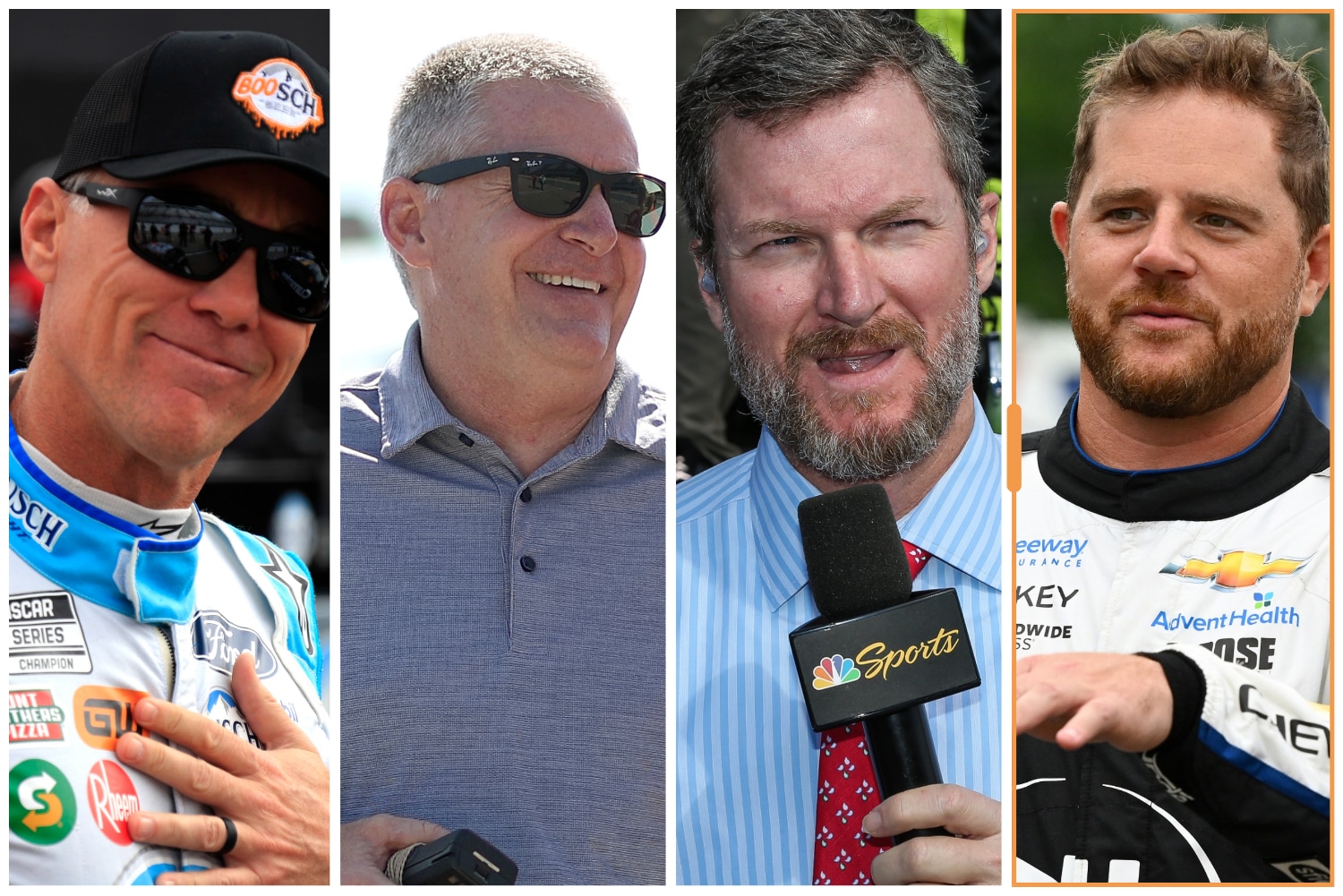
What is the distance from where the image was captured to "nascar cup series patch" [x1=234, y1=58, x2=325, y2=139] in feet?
10.8

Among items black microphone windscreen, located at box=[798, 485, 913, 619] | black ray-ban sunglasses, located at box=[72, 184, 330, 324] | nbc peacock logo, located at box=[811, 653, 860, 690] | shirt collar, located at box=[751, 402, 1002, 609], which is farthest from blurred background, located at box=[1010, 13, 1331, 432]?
black ray-ban sunglasses, located at box=[72, 184, 330, 324]

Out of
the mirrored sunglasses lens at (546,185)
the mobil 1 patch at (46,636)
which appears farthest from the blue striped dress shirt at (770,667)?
the mobil 1 patch at (46,636)

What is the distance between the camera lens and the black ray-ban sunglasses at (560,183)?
3406 millimetres

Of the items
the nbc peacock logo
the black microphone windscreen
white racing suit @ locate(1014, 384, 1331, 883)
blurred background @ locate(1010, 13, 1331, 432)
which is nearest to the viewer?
the nbc peacock logo

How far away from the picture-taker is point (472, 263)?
3459 millimetres

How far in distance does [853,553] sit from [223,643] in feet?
5.35

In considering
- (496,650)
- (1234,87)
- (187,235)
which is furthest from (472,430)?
(1234,87)

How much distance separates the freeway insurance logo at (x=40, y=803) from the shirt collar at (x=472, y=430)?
1116 millimetres

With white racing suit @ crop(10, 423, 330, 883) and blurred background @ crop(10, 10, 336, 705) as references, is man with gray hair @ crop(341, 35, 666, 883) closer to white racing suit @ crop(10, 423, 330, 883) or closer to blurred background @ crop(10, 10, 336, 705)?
blurred background @ crop(10, 10, 336, 705)

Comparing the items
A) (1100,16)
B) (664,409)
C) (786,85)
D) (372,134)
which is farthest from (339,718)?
(1100,16)

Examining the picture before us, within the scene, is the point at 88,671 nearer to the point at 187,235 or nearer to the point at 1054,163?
the point at 187,235

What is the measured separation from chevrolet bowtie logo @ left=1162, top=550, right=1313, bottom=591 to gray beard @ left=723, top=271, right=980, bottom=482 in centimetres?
72

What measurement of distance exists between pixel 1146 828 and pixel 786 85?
7.12 feet

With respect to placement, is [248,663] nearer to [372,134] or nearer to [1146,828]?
[372,134]
